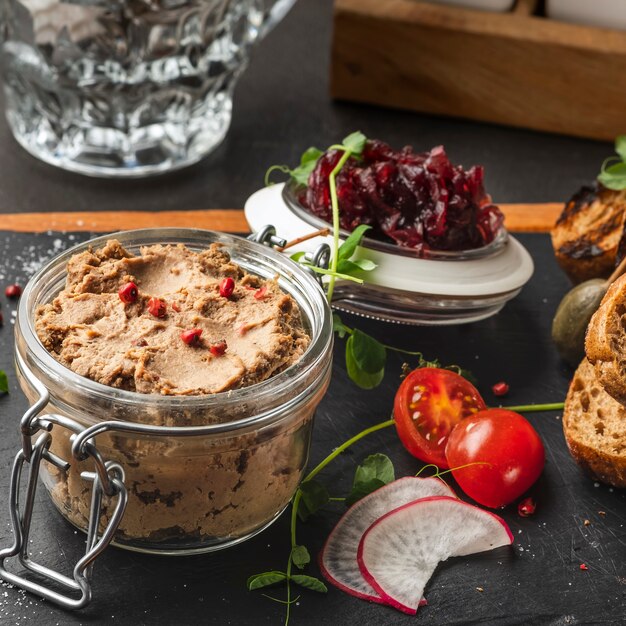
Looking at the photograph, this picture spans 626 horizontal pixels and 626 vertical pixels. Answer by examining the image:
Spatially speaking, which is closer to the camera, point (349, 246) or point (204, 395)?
point (204, 395)

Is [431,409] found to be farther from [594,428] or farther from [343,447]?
[594,428]

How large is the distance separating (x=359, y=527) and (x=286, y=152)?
2598mm

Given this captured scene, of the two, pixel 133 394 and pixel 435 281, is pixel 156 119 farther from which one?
pixel 133 394

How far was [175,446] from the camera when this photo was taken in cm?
223

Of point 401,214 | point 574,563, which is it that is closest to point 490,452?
point 574,563

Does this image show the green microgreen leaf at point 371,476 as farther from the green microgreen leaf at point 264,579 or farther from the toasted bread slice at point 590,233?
the toasted bread slice at point 590,233

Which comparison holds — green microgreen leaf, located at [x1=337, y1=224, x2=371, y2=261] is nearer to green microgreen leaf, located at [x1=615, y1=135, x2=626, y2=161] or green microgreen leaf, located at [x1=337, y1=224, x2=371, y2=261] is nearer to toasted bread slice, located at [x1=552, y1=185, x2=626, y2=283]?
toasted bread slice, located at [x1=552, y1=185, x2=626, y2=283]

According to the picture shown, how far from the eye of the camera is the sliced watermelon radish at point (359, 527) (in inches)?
97.3

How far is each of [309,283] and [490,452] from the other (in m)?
0.67

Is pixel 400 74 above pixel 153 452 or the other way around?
the other way around

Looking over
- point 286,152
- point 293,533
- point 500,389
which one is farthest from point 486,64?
point 293,533

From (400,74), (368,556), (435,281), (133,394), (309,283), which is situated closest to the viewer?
(133,394)

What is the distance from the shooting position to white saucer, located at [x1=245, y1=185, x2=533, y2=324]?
3256 millimetres

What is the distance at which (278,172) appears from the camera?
462 centimetres
